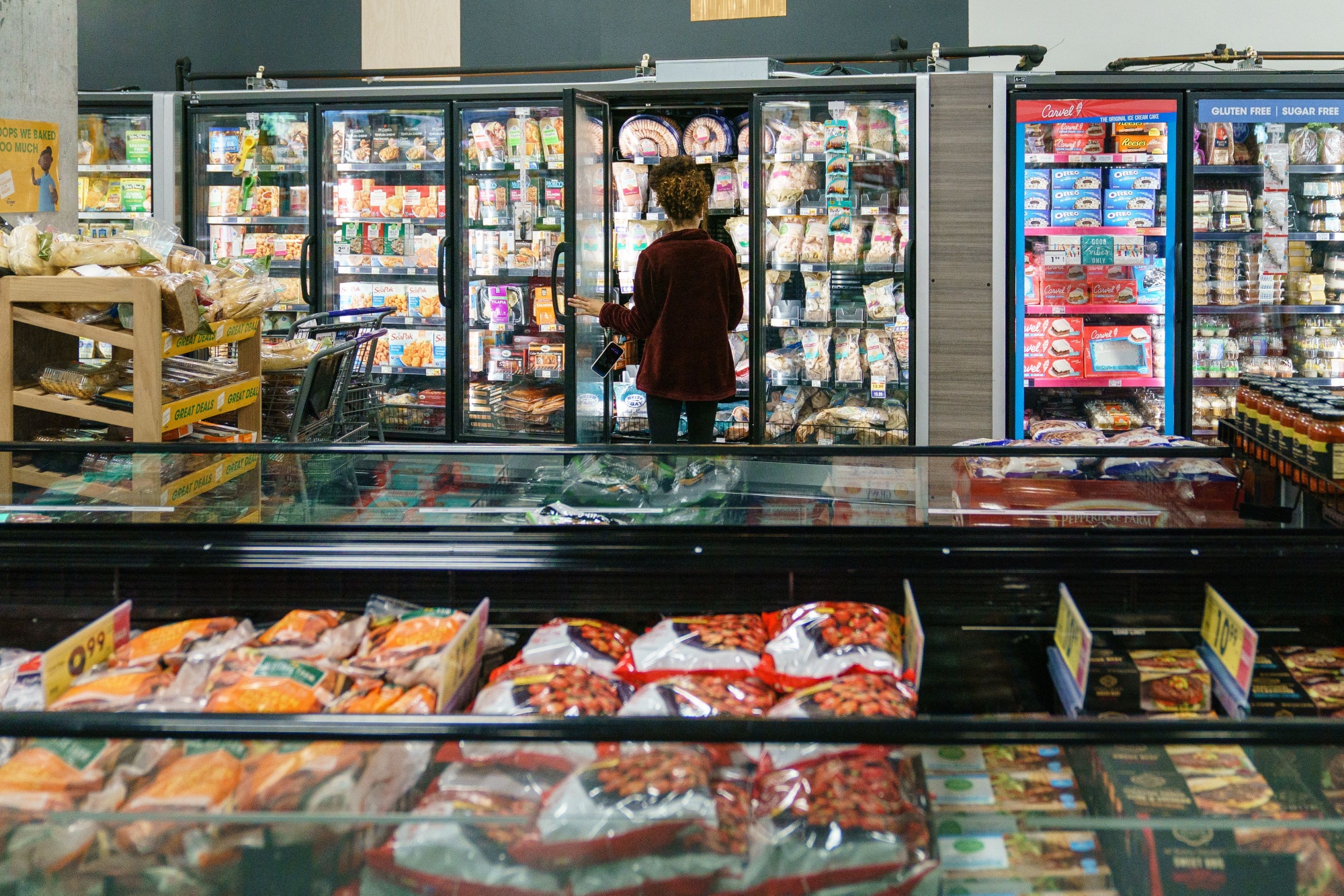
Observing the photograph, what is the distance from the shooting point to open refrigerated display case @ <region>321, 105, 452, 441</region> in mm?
6266

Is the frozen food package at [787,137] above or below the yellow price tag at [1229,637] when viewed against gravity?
above

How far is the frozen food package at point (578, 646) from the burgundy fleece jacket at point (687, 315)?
123 inches

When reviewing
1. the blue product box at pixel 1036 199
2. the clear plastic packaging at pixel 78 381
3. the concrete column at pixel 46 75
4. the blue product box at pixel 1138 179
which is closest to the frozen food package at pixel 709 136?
the blue product box at pixel 1036 199

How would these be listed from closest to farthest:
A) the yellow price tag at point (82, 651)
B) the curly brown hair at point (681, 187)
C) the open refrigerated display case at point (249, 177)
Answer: the yellow price tag at point (82, 651), the curly brown hair at point (681, 187), the open refrigerated display case at point (249, 177)

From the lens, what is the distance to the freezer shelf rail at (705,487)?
5.72 ft

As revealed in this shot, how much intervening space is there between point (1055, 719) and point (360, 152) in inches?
238

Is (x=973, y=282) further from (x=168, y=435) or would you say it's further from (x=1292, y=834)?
(x=1292, y=834)

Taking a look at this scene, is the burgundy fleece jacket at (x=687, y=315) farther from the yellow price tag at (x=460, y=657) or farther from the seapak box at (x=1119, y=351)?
the yellow price tag at (x=460, y=657)

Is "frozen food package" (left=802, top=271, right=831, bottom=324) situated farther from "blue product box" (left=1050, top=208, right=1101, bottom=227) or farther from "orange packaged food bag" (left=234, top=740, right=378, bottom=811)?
"orange packaged food bag" (left=234, top=740, right=378, bottom=811)

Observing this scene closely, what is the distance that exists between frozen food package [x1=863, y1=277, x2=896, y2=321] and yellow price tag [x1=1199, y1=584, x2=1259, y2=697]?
411cm

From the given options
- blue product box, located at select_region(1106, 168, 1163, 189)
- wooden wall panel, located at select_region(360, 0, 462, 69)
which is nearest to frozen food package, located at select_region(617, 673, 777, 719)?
blue product box, located at select_region(1106, 168, 1163, 189)

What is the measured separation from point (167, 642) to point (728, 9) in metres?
6.45

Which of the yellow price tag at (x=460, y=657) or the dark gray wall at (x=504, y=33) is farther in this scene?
the dark gray wall at (x=504, y=33)

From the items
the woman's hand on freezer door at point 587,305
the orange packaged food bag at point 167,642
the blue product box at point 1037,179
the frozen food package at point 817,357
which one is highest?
the blue product box at point 1037,179
